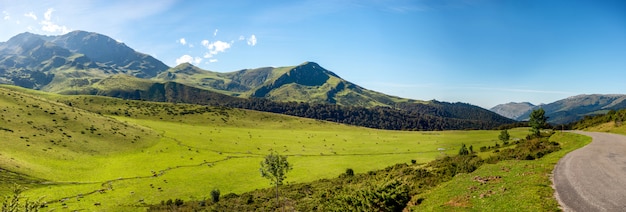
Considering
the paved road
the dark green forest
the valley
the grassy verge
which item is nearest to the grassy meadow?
the valley

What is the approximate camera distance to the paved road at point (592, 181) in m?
21.4

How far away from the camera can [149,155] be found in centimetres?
11119

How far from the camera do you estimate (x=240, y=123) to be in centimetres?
19812

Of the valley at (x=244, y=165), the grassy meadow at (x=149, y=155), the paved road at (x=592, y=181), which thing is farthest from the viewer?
the grassy meadow at (x=149, y=155)

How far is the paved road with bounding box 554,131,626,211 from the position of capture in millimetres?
21391

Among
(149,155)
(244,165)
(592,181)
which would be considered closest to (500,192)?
(592,181)

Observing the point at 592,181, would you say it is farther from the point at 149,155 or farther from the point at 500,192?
the point at 149,155

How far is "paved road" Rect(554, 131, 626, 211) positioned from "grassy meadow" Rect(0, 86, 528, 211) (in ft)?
223

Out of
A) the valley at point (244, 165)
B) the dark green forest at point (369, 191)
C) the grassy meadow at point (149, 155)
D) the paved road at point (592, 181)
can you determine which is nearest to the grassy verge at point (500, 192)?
the valley at point (244, 165)

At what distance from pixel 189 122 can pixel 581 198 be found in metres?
185

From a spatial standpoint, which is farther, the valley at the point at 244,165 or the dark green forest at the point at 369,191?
the valley at the point at 244,165

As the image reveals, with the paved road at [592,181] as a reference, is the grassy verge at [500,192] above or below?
below

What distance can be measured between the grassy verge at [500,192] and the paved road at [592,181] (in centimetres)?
91

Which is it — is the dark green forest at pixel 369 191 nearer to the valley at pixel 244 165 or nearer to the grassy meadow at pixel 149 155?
the valley at pixel 244 165
